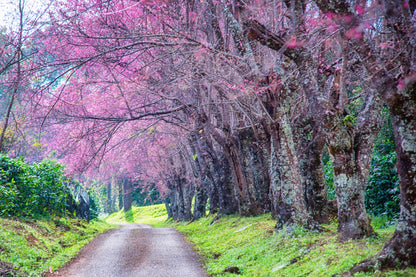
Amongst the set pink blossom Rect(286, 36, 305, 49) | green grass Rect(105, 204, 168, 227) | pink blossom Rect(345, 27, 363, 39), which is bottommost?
green grass Rect(105, 204, 168, 227)

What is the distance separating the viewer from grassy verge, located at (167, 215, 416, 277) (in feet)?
21.6

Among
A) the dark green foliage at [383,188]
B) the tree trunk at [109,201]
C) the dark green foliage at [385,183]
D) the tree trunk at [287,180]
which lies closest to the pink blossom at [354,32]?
the tree trunk at [287,180]

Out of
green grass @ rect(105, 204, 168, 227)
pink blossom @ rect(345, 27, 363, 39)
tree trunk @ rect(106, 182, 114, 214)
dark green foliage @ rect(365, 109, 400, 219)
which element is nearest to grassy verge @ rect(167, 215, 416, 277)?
dark green foliage @ rect(365, 109, 400, 219)

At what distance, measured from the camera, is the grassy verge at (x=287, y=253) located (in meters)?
6.57

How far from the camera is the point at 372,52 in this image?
5961 millimetres

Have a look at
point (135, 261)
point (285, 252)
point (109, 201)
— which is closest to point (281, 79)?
point (285, 252)

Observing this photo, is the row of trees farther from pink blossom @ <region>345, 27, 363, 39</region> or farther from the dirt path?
the dirt path

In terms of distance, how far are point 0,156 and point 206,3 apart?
10.0m

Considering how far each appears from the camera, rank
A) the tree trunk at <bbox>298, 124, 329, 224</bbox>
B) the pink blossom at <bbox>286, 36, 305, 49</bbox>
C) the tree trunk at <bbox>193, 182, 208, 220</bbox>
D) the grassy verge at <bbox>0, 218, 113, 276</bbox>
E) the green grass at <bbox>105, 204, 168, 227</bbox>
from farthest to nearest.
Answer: the green grass at <bbox>105, 204, 168, 227</bbox>, the tree trunk at <bbox>193, 182, 208, 220</bbox>, the tree trunk at <bbox>298, 124, 329, 224</bbox>, the grassy verge at <bbox>0, 218, 113, 276</bbox>, the pink blossom at <bbox>286, 36, 305, 49</bbox>

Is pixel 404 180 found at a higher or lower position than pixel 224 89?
lower

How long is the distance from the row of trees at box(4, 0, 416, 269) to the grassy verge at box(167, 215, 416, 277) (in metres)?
0.47

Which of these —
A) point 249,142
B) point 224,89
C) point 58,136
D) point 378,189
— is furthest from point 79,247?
point 378,189

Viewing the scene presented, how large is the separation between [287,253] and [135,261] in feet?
14.4

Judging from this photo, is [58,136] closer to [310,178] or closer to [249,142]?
[249,142]
